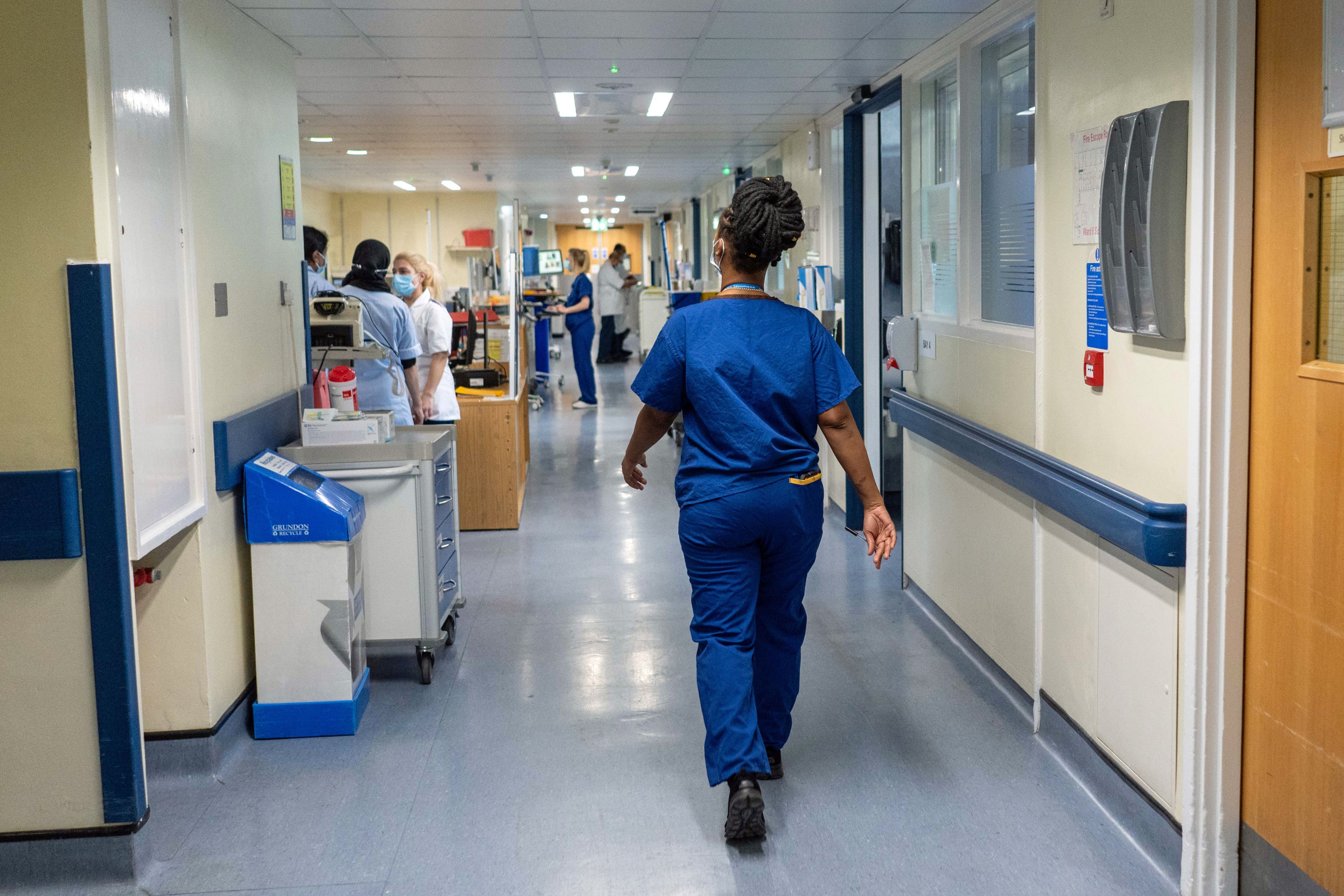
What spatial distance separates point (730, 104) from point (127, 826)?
16.0ft

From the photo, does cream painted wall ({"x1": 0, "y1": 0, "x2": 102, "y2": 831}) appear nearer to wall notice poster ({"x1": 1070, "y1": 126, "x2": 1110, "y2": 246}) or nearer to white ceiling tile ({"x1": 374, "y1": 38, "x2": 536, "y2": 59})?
white ceiling tile ({"x1": 374, "y1": 38, "x2": 536, "y2": 59})

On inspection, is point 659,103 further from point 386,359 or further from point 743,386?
point 743,386

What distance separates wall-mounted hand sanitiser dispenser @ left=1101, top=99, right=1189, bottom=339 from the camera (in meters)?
2.34

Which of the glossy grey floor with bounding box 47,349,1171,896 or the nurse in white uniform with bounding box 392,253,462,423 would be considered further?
the nurse in white uniform with bounding box 392,253,462,423

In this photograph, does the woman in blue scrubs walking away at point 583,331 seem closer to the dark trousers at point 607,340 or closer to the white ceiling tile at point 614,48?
the dark trousers at point 607,340

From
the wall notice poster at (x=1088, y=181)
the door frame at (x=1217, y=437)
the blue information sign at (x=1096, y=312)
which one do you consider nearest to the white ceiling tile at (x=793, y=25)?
the wall notice poster at (x=1088, y=181)

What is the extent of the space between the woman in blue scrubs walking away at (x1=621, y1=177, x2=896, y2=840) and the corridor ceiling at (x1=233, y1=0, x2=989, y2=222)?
153cm

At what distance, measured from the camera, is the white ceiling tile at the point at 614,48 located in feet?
14.6

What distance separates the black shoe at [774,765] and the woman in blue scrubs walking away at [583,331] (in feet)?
27.5

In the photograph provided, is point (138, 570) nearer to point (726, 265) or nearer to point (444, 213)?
point (726, 265)

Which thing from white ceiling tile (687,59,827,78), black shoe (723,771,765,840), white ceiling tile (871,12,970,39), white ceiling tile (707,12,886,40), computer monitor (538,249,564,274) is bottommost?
black shoe (723,771,765,840)

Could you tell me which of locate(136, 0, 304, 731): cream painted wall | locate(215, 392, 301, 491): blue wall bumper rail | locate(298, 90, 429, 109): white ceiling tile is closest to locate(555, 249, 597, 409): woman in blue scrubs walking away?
locate(298, 90, 429, 109): white ceiling tile

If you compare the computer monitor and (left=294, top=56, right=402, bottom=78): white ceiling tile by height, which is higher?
(left=294, top=56, right=402, bottom=78): white ceiling tile

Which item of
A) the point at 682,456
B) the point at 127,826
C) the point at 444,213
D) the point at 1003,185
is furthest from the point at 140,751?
the point at 444,213
